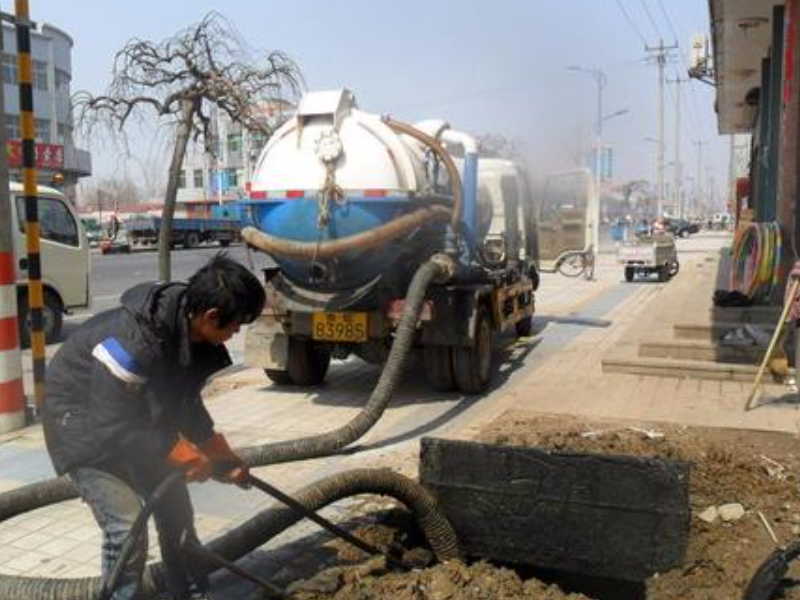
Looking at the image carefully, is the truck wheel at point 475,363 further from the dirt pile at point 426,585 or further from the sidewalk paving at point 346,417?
the dirt pile at point 426,585

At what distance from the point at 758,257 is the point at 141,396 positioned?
6.90 meters

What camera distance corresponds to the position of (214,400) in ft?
26.4

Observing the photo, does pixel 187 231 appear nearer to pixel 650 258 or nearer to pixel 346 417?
pixel 650 258

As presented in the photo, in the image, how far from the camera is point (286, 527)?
163 inches

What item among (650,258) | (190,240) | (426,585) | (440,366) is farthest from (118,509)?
(190,240)

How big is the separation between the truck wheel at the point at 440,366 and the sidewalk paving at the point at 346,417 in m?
0.14

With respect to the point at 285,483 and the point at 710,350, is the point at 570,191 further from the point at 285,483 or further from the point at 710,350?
the point at 285,483

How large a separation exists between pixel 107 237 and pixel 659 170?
31782mm

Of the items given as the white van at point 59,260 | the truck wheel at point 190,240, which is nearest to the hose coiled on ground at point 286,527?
the white van at point 59,260

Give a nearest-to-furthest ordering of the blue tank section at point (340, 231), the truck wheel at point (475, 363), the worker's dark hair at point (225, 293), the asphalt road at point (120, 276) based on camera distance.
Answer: the worker's dark hair at point (225, 293) < the blue tank section at point (340, 231) < the truck wheel at point (475, 363) < the asphalt road at point (120, 276)

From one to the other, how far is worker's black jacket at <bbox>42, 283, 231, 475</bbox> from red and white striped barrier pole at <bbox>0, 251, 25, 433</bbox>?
3811 millimetres

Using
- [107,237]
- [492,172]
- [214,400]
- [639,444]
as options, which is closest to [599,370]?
[492,172]

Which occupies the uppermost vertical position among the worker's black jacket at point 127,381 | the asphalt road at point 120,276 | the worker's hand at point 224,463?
the worker's black jacket at point 127,381

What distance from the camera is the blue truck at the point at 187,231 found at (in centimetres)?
4478
